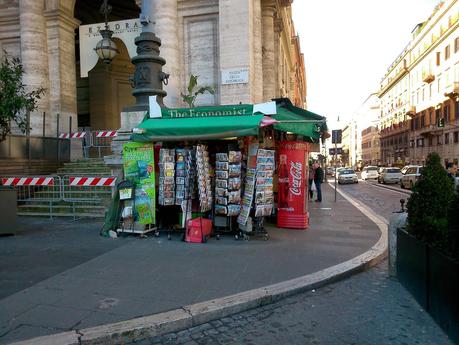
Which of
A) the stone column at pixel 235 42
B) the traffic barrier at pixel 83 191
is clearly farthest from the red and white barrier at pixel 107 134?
the stone column at pixel 235 42

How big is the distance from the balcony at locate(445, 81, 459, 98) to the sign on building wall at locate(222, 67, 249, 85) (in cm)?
4065

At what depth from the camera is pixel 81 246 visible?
23.5 feet

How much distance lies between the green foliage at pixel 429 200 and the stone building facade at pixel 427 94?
3257 centimetres

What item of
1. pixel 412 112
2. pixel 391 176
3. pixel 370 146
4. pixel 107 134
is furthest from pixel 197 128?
pixel 370 146

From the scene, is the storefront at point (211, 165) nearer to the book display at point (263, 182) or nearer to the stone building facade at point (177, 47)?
the book display at point (263, 182)

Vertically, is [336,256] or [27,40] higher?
[27,40]

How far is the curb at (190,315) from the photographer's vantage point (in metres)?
3.60

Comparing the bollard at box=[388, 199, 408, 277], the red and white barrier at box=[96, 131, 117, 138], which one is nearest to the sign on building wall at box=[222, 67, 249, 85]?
the red and white barrier at box=[96, 131, 117, 138]

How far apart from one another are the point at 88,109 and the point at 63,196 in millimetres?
14093

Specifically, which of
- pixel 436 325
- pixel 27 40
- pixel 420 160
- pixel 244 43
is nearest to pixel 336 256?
pixel 436 325

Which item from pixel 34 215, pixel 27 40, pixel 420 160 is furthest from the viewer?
pixel 420 160

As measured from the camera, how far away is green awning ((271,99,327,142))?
302 inches

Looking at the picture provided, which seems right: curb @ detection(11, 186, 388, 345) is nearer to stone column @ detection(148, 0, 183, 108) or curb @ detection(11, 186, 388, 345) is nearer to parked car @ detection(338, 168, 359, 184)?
stone column @ detection(148, 0, 183, 108)

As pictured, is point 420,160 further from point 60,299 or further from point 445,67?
point 60,299
